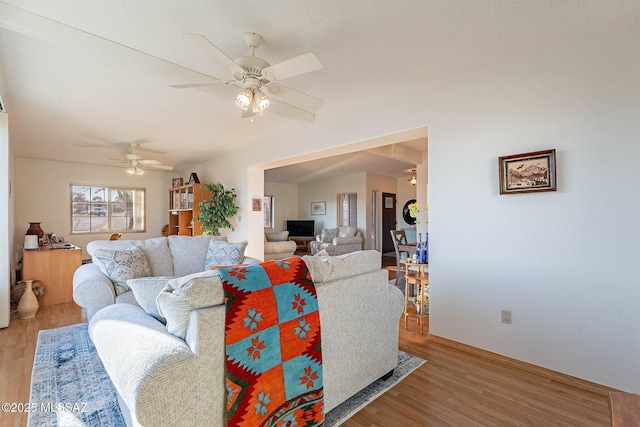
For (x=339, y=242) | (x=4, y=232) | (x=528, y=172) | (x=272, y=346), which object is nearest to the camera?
(x=272, y=346)

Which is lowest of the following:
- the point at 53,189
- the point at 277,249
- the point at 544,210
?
the point at 277,249

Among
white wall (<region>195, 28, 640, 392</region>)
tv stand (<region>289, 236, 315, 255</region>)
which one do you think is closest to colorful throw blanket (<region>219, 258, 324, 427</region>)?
white wall (<region>195, 28, 640, 392</region>)

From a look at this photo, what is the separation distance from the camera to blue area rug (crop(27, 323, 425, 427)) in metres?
1.76

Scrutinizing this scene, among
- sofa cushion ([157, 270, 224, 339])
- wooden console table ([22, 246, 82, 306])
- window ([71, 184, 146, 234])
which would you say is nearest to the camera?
sofa cushion ([157, 270, 224, 339])

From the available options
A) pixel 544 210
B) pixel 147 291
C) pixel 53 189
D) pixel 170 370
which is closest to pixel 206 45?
pixel 147 291

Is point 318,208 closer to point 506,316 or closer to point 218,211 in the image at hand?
point 218,211

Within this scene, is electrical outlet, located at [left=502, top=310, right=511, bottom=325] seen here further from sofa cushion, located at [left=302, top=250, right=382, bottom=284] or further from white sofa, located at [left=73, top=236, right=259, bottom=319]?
white sofa, located at [left=73, top=236, right=259, bottom=319]

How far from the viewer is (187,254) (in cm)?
349

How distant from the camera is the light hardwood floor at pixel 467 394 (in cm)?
178

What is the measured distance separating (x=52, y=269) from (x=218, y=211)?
98.1 inches

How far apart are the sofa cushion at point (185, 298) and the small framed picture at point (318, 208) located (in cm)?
856

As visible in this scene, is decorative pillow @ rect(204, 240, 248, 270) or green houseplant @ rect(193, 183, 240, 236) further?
green houseplant @ rect(193, 183, 240, 236)

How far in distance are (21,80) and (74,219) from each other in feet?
16.5

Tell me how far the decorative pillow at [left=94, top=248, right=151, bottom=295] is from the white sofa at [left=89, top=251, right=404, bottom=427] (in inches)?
47.8
